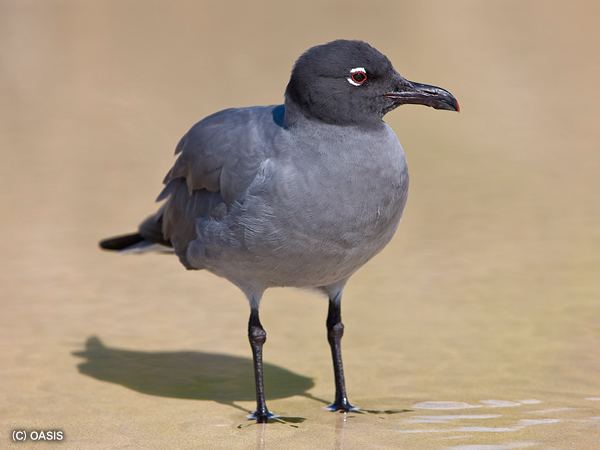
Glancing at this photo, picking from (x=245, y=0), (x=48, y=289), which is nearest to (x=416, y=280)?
(x=48, y=289)

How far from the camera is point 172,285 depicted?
11.9 meters

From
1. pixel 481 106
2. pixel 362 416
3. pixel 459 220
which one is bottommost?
pixel 362 416

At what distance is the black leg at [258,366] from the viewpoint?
794 centimetres

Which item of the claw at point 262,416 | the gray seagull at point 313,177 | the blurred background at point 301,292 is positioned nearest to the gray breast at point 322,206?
the gray seagull at point 313,177

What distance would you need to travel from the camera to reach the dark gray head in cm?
761

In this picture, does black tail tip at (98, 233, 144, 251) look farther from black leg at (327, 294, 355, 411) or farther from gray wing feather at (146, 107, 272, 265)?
black leg at (327, 294, 355, 411)

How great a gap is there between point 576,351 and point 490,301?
5.49 feet

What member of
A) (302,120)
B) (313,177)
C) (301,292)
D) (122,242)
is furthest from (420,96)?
(122,242)

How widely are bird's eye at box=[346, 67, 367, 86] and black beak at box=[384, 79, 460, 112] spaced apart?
193 mm

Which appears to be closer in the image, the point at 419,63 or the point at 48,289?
the point at 48,289

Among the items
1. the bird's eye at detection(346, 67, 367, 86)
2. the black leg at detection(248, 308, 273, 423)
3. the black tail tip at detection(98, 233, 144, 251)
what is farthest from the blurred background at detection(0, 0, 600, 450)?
the bird's eye at detection(346, 67, 367, 86)

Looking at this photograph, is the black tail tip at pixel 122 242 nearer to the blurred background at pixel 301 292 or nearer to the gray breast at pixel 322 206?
the blurred background at pixel 301 292

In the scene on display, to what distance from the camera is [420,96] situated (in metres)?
7.75

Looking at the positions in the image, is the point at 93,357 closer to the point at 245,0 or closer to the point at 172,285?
the point at 172,285
